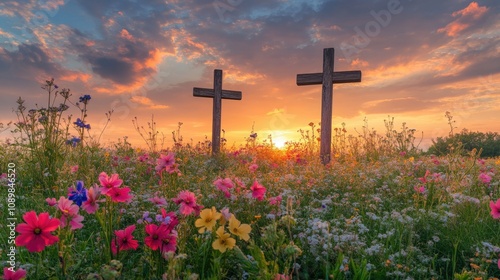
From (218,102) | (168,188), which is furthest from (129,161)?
(218,102)

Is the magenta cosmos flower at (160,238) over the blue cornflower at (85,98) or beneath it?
beneath

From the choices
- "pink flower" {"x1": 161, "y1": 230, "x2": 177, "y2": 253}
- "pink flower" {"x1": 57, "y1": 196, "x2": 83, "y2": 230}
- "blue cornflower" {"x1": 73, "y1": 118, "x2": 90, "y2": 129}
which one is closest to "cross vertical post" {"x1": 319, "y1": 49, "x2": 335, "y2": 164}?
"blue cornflower" {"x1": 73, "y1": 118, "x2": 90, "y2": 129}

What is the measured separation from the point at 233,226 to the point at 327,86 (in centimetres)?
838

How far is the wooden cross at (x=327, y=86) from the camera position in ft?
32.8

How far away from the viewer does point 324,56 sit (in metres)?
10.3

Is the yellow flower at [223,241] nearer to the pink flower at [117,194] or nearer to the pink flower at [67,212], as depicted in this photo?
the pink flower at [117,194]

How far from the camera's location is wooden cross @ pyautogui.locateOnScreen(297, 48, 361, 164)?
32.8 feet

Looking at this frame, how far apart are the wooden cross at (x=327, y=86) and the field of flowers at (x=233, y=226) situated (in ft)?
9.83

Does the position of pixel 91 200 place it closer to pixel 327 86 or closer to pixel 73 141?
pixel 73 141

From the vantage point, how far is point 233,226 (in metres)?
2.35

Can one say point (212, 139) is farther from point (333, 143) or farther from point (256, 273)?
point (256, 273)

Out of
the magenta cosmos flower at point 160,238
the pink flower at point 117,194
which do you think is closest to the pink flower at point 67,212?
the pink flower at point 117,194

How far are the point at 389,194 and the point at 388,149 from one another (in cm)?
617

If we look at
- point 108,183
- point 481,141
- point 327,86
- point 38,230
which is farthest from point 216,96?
point 481,141
